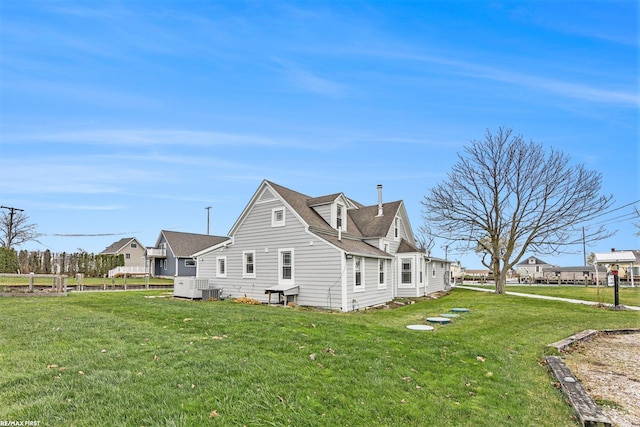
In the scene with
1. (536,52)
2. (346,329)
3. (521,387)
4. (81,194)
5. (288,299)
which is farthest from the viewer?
(81,194)

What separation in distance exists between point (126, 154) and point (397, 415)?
65.7 feet

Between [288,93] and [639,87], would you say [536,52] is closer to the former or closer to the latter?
[639,87]

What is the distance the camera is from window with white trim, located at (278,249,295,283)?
1758 centimetres

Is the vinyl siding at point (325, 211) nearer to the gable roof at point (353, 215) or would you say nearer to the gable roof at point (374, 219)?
the gable roof at point (353, 215)

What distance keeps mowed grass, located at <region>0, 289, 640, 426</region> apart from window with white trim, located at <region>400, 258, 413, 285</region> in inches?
526

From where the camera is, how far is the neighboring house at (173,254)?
1677 inches

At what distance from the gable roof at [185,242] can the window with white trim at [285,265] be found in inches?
1105

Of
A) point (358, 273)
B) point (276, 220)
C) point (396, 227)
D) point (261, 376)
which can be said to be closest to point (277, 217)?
point (276, 220)

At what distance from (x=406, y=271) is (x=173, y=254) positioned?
30055 millimetres

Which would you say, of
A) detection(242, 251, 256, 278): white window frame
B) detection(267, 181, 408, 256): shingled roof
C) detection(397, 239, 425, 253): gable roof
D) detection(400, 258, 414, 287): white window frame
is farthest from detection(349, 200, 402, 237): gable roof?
detection(242, 251, 256, 278): white window frame

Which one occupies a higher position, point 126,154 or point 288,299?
point 126,154

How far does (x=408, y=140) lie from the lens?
1880cm

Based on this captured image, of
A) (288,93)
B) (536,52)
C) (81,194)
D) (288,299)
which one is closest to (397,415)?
(288,299)

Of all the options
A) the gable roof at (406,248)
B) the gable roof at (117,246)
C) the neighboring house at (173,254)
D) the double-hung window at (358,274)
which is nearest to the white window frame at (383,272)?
the double-hung window at (358,274)
